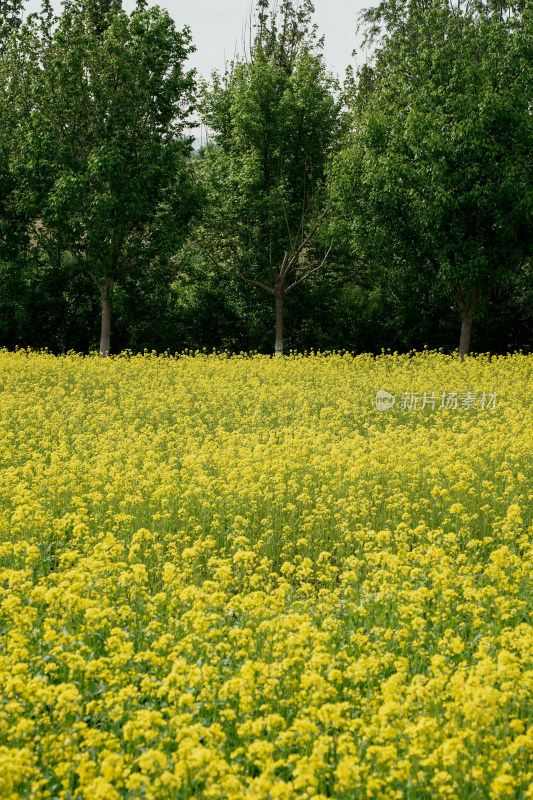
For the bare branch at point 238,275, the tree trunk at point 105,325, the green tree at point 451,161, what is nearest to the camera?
the green tree at point 451,161

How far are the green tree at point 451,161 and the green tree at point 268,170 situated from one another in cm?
310

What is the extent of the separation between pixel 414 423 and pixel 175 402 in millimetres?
4811

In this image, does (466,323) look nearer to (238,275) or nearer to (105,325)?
(238,275)

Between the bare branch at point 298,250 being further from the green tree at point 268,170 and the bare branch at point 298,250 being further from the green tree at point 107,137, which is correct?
the green tree at point 107,137

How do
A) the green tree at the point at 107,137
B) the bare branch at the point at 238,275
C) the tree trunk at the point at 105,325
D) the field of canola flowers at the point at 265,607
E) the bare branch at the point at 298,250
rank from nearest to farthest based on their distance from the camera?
the field of canola flowers at the point at 265,607 → the green tree at the point at 107,137 → the tree trunk at the point at 105,325 → the bare branch at the point at 298,250 → the bare branch at the point at 238,275

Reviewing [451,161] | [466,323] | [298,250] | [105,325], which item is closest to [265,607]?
[451,161]

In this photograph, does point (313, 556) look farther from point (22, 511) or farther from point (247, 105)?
point (247, 105)

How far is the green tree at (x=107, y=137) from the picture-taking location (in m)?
23.0

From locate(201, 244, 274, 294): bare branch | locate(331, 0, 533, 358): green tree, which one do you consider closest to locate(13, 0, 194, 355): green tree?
locate(201, 244, 274, 294): bare branch

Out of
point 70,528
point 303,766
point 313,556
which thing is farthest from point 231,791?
point 70,528

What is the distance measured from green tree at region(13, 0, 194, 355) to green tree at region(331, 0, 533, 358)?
20.5 feet

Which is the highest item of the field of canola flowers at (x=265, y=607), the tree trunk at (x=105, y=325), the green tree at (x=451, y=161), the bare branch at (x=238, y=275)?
the green tree at (x=451, y=161)

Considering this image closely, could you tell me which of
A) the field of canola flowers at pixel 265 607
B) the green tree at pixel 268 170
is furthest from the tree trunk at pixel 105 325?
the field of canola flowers at pixel 265 607

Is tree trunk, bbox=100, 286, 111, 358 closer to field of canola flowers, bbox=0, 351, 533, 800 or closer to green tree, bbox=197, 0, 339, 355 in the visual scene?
green tree, bbox=197, 0, 339, 355
